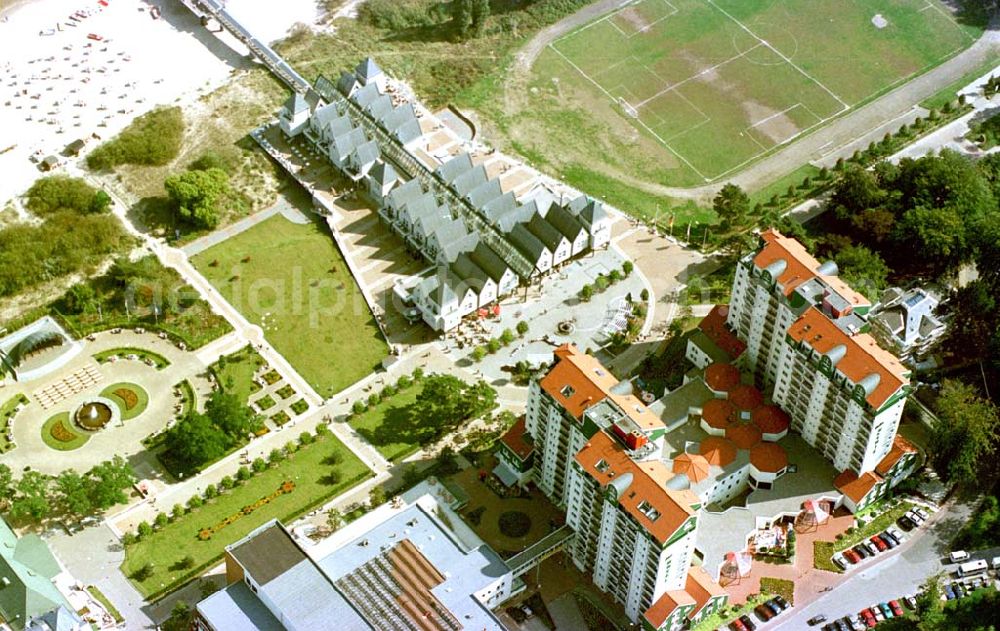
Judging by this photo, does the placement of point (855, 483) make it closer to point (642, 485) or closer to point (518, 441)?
point (642, 485)

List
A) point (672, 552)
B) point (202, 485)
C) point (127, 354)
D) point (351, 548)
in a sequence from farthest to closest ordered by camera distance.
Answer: point (127, 354) < point (202, 485) < point (351, 548) < point (672, 552)

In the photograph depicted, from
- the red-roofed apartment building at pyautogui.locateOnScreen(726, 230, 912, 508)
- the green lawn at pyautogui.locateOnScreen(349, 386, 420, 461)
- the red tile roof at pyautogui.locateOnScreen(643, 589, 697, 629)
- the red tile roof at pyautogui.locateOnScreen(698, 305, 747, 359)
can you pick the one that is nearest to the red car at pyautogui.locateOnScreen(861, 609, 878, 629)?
the red-roofed apartment building at pyautogui.locateOnScreen(726, 230, 912, 508)

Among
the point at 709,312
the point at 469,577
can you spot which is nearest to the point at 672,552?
the point at 469,577

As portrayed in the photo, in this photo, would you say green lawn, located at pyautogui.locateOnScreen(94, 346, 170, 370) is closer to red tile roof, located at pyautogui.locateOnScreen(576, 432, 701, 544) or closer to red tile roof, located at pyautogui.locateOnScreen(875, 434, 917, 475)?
red tile roof, located at pyautogui.locateOnScreen(576, 432, 701, 544)

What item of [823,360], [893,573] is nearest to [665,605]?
[893,573]

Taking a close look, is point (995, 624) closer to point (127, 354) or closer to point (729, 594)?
point (729, 594)
